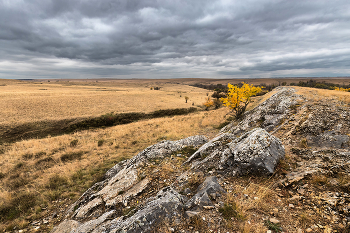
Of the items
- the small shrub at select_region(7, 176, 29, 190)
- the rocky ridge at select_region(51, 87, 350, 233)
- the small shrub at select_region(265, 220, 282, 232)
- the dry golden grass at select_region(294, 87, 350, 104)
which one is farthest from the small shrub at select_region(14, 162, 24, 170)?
the dry golden grass at select_region(294, 87, 350, 104)

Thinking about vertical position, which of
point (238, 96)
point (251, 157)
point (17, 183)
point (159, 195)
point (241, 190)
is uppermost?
point (238, 96)

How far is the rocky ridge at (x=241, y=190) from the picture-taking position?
408 centimetres

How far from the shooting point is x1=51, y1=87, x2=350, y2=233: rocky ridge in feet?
13.4

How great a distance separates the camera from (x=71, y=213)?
7543 millimetres

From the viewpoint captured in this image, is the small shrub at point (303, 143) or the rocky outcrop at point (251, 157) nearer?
the rocky outcrop at point (251, 157)

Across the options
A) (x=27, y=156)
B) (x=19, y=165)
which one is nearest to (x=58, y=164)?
(x=19, y=165)

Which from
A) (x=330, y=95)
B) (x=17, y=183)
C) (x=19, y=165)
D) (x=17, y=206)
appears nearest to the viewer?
(x=17, y=206)

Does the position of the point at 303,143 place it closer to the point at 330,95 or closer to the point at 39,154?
the point at 330,95

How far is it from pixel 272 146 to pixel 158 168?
19.0 ft

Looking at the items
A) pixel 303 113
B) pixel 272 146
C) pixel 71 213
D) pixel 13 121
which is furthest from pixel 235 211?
pixel 13 121

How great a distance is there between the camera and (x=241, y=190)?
17.2 ft

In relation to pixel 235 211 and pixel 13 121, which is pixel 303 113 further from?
pixel 13 121

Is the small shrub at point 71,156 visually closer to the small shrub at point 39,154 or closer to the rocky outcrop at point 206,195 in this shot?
the small shrub at point 39,154

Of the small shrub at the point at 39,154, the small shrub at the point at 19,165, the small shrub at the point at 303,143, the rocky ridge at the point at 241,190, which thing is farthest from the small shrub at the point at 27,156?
the small shrub at the point at 303,143
